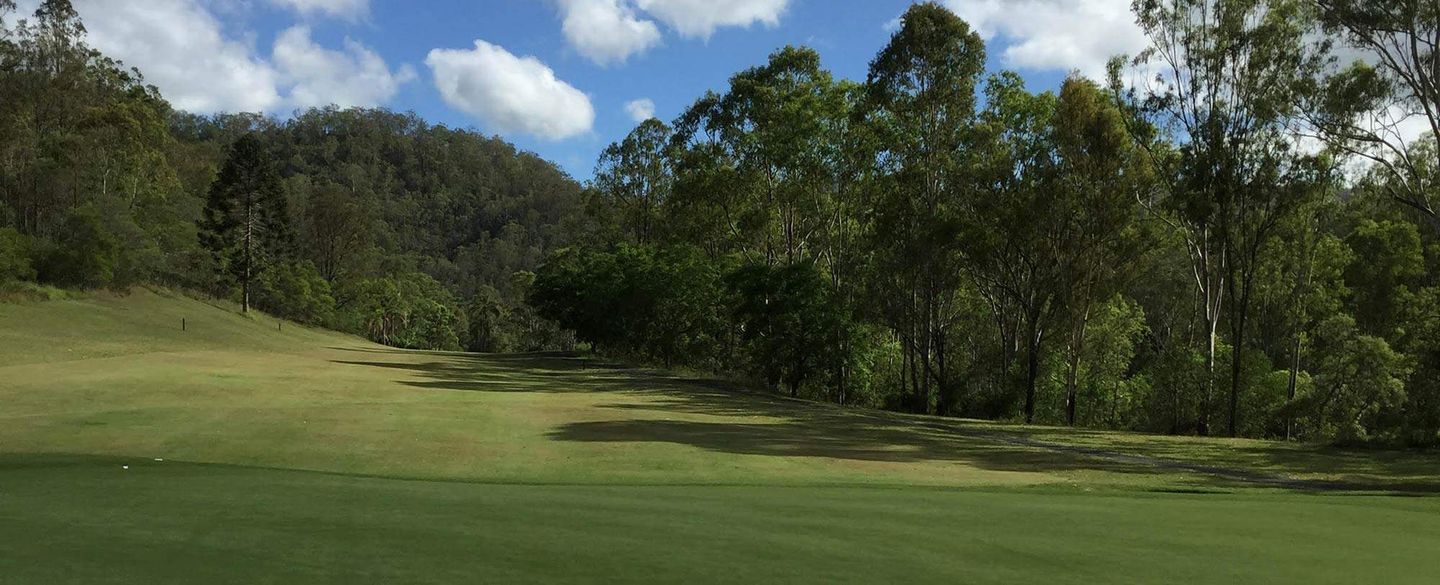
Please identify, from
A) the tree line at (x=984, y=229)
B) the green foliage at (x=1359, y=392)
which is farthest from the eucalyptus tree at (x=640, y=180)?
the green foliage at (x=1359, y=392)

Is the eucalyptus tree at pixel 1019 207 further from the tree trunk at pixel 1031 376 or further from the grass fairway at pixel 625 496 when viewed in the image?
the grass fairway at pixel 625 496

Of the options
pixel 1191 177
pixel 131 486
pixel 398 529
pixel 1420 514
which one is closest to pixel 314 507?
pixel 398 529

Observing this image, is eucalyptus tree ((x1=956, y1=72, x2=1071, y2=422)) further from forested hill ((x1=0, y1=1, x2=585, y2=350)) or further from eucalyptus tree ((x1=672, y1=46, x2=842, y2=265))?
forested hill ((x1=0, y1=1, x2=585, y2=350))

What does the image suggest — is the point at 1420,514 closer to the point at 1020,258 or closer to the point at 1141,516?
the point at 1141,516

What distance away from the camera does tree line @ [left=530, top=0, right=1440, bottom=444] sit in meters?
27.9

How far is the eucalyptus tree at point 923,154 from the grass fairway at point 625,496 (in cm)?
899

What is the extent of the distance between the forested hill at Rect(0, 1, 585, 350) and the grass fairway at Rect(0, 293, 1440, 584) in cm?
4203

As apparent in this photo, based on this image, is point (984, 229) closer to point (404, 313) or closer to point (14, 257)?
point (14, 257)

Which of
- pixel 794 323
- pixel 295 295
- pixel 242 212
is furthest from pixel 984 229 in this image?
pixel 295 295

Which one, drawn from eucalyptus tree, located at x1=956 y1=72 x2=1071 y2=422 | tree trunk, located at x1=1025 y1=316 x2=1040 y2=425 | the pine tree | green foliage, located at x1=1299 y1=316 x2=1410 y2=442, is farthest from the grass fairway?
the pine tree

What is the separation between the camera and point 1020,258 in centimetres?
3638

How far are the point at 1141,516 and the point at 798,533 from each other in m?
4.21

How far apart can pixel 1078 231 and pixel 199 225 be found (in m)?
74.8

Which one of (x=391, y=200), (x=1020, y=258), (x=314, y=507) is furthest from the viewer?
(x=391, y=200)
